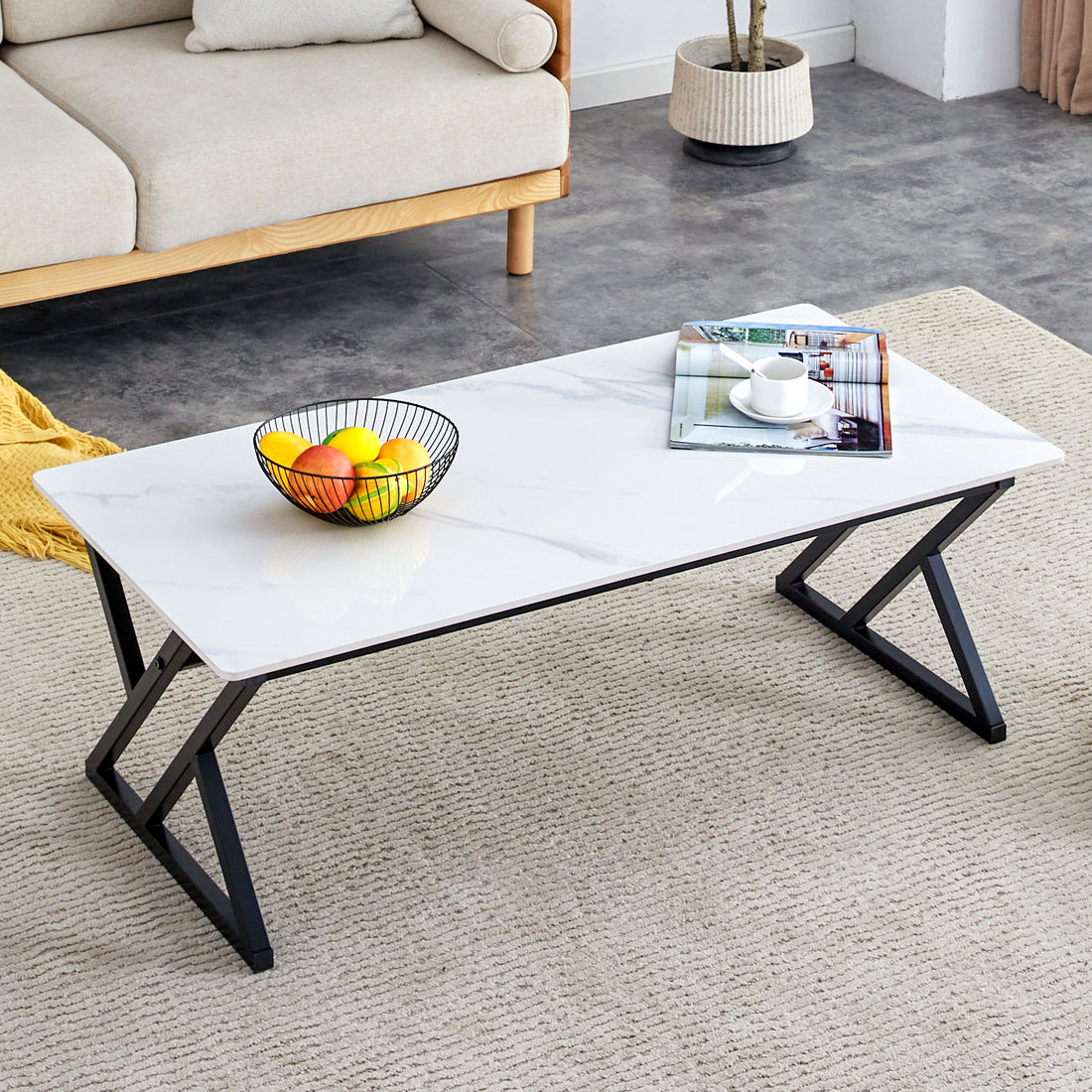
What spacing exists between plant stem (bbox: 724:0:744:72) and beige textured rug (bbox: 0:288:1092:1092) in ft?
6.30

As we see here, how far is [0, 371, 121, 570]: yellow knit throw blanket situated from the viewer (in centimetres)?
245

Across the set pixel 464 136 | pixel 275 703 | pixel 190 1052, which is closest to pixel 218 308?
pixel 464 136

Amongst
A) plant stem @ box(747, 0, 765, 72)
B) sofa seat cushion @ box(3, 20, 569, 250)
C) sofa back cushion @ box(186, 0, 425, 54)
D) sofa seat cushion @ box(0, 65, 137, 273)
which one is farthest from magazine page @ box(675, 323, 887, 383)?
plant stem @ box(747, 0, 765, 72)

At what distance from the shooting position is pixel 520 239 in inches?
131

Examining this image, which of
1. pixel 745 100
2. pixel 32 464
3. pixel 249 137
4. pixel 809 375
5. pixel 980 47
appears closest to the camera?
pixel 809 375

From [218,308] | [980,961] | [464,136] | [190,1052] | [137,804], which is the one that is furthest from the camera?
[218,308]

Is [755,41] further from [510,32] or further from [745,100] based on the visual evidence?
[510,32]

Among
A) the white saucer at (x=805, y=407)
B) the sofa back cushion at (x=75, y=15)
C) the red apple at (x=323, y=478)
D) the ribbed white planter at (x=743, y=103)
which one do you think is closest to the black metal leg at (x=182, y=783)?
the red apple at (x=323, y=478)

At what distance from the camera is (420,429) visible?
76.1 inches

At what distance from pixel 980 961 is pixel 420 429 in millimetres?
896

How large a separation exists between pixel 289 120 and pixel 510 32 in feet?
1.59

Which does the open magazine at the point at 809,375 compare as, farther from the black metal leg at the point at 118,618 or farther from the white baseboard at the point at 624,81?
the white baseboard at the point at 624,81

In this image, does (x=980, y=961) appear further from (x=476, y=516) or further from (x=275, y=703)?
(x=275, y=703)

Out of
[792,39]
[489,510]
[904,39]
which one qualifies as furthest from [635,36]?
[489,510]
